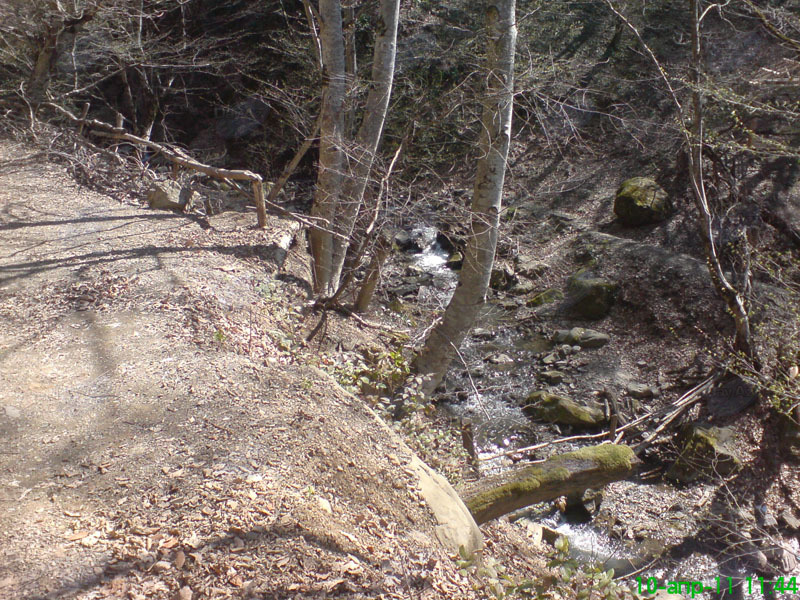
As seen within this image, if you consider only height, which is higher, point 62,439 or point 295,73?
point 295,73

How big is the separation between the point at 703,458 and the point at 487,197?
4.25 metres

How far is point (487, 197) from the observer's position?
671 cm

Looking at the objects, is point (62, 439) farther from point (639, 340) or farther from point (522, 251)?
point (522, 251)

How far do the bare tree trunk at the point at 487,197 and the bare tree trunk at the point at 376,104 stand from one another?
4.65 ft

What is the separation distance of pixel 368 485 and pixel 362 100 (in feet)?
27.8

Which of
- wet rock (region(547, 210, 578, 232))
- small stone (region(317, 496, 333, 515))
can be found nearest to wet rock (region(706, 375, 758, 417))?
wet rock (region(547, 210, 578, 232))

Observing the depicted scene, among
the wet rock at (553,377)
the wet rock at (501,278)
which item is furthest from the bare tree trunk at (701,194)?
the wet rock at (501,278)

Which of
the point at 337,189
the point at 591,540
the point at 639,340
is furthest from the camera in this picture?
the point at 639,340

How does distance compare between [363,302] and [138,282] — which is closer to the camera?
[138,282]

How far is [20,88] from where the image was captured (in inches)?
426

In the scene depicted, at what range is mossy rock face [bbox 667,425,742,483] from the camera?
757 centimetres

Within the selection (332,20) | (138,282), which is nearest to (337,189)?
(332,20)

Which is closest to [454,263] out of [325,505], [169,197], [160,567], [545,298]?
[545,298]

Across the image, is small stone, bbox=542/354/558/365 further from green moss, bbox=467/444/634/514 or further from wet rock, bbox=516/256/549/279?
green moss, bbox=467/444/634/514
